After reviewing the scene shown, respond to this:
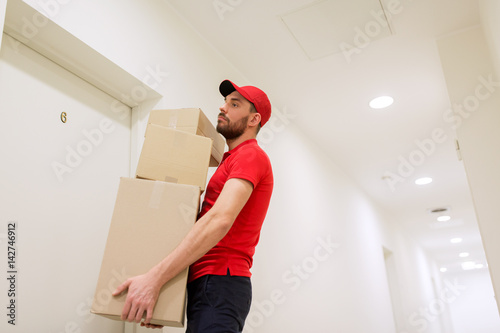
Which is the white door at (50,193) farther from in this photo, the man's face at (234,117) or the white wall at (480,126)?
the white wall at (480,126)

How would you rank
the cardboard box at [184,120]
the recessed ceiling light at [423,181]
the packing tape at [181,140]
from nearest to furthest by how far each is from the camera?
1. the packing tape at [181,140]
2. the cardboard box at [184,120]
3. the recessed ceiling light at [423,181]

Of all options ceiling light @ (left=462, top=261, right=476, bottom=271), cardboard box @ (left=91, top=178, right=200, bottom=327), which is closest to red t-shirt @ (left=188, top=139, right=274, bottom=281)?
cardboard box @ (left=91, top=178, right=200, bottom=327)

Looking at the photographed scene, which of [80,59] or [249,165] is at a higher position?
[80,59]

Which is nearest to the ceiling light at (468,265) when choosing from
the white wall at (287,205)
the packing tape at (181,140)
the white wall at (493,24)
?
the white wall at (287,205)

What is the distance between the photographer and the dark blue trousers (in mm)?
1011

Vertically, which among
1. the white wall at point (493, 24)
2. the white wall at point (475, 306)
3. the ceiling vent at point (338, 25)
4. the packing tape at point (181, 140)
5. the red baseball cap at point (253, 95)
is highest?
the ceiling vent at point (338, 25)

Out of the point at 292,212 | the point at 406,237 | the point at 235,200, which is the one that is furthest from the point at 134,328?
the point at 406,237

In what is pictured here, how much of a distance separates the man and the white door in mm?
400

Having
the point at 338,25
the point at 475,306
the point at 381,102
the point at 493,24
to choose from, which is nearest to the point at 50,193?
A: the point at 338,25

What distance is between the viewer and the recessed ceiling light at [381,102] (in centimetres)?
282

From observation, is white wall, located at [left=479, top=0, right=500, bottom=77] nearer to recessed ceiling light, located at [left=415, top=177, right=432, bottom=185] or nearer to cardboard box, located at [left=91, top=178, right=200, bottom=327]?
cardboard box, located at [left=91, top=178, right=200, bottom=327]

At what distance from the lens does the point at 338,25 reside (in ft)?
A: 6.73

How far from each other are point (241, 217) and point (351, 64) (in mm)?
1601

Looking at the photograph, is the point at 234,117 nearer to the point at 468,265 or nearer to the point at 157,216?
the point at 157,216
